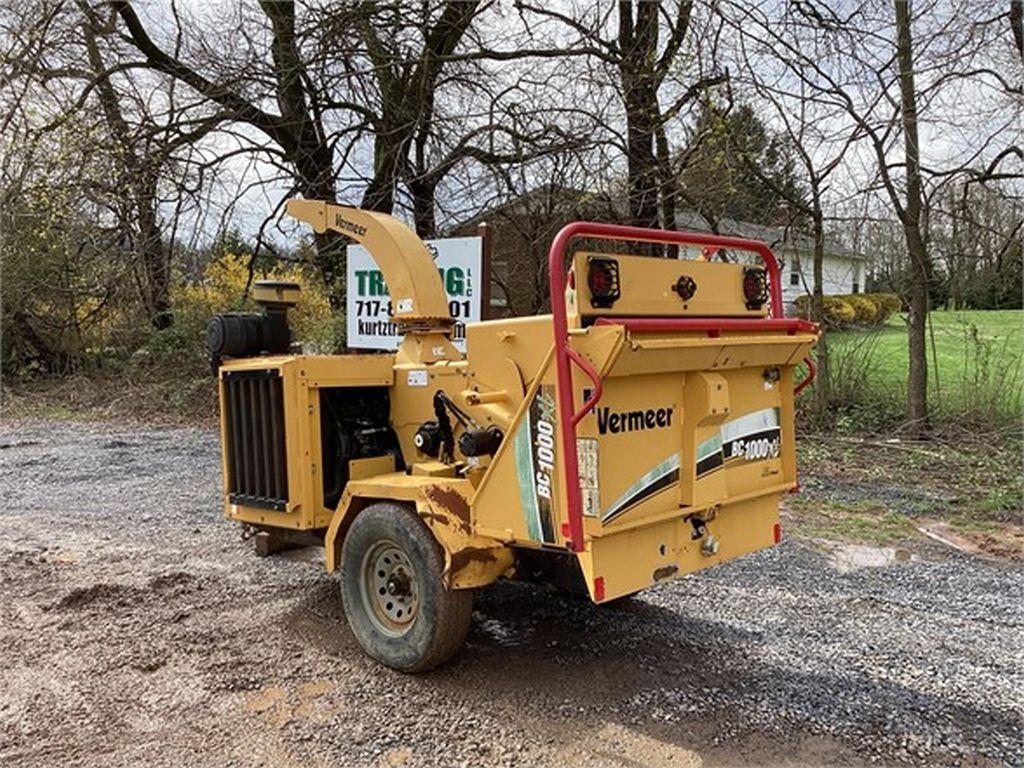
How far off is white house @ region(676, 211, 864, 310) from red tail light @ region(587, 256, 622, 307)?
6500mm

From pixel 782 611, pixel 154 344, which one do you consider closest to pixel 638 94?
pixel 782 611

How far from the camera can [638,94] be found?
10047mm

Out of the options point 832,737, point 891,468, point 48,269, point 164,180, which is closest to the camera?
point 832,737

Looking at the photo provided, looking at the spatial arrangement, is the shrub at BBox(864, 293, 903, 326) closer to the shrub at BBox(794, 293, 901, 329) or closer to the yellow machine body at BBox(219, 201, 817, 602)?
the shrub at BBox(794, 293, 901, 329)

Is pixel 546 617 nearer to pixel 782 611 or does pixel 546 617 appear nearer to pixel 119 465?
pixel 782 611

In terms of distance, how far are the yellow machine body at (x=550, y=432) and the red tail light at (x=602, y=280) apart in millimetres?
31

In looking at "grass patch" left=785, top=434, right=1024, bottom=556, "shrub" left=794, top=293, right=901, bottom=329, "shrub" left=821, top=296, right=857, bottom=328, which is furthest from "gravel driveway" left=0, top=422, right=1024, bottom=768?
"shrub" left=794, top=293, right=901, bottom=329

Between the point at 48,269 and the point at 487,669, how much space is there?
15.0 metres

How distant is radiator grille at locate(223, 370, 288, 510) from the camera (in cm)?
465

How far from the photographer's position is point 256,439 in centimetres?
478

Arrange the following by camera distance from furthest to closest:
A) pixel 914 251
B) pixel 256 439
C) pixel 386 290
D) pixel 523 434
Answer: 1. pixel 914 251
2. pixel 386 290
3. pixel 256 439
4. pixel 523 434

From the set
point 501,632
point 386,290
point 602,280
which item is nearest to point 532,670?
point 501,632

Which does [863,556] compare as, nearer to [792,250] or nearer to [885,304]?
[792,250]

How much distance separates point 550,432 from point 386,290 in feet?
15.6
